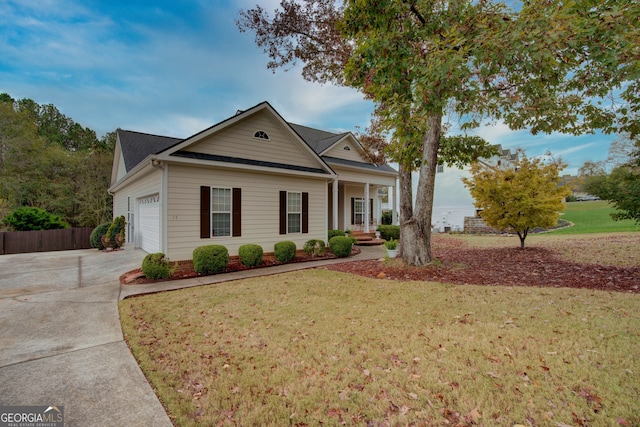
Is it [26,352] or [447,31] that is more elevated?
[447,31]

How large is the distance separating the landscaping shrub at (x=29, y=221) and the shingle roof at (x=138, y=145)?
21.0 ft

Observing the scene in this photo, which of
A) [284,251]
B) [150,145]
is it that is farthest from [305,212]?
[150,145]

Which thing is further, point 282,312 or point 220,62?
point 220,62

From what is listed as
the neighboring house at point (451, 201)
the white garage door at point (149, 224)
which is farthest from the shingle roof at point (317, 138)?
the neighboring house at point (451, 201)

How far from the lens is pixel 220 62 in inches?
539

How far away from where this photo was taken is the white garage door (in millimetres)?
9897

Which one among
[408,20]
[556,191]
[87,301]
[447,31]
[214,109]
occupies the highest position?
[214,109]

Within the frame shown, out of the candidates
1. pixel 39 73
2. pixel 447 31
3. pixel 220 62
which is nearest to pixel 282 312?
pixel 447 31

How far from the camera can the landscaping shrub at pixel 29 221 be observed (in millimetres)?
15688

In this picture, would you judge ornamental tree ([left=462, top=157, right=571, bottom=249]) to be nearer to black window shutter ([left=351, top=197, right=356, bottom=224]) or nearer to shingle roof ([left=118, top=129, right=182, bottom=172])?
black window shutter ([left=351, top=197, right=356, bottom=224])

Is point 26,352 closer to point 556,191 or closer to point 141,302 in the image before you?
point 141,302

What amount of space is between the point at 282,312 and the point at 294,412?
2.67 m

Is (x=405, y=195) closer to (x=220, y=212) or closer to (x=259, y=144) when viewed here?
(x=259, y=144)

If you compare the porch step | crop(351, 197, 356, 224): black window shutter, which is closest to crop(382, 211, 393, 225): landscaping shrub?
crop(351, 197, 356, 224): black window shutter
